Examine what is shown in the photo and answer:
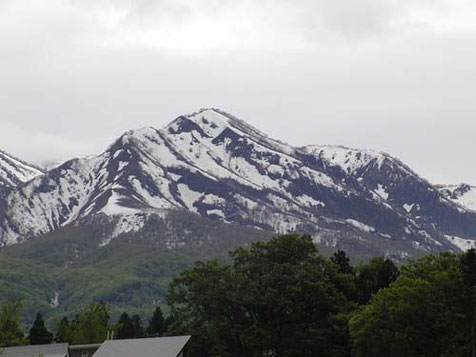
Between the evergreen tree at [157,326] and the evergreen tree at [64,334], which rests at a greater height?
the evergreen tree at [157,326]

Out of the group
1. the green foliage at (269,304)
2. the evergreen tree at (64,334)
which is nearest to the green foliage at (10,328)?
the evergreen tree at (64,334)

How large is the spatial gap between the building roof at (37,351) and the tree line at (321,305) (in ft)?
46.8

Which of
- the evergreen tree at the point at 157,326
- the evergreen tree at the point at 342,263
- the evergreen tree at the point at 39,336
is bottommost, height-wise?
the evergreen tree at the point at 39,336

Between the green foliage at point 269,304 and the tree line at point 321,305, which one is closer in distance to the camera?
the tree line at point 321,305

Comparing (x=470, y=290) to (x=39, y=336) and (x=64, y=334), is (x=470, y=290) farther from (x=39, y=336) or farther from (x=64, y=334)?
(x=64, y=334)

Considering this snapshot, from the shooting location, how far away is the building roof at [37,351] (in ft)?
389

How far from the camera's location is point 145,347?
342ft

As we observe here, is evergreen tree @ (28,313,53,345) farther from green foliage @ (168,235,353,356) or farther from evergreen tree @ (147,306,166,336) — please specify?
green foliage @ (168,235,353,356)

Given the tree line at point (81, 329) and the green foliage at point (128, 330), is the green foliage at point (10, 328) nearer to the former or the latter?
the tree line at point (81, 329)

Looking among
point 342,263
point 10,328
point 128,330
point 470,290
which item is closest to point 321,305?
point 342,263

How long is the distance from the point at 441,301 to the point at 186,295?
38.7 metres

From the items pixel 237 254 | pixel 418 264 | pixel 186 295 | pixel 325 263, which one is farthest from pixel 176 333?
pixel 418 264

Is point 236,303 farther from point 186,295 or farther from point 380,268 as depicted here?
point 380,268


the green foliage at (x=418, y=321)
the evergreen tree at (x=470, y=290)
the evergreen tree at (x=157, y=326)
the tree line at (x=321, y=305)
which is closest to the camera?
the evergreen tree at (x=470, y=290)
